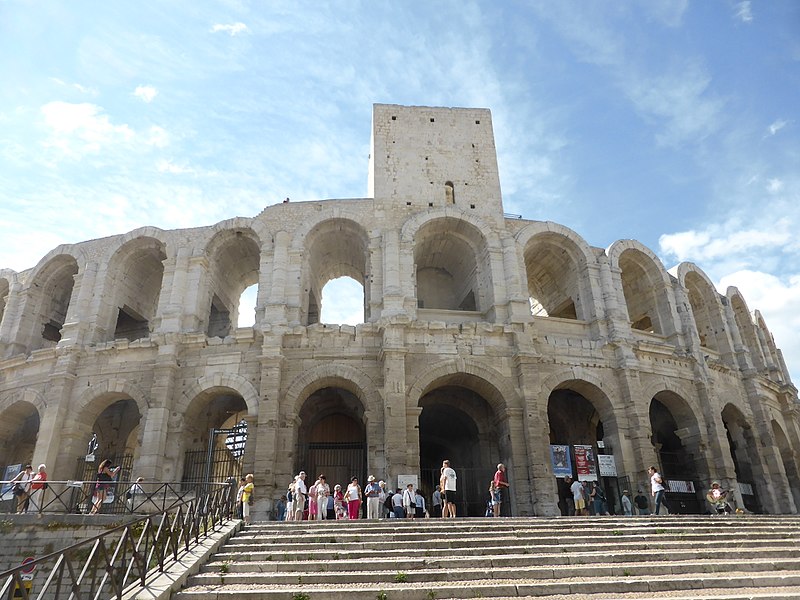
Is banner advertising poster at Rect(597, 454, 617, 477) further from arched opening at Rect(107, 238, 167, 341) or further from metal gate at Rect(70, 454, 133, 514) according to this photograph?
arched opening at Rect(107, 238, 167, 341)

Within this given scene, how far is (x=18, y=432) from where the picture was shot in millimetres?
19969

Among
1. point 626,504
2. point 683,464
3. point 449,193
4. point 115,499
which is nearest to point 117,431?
point 115,499

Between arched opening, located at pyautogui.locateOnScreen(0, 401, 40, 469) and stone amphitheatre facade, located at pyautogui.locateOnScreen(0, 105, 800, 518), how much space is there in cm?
8

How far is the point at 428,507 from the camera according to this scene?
58.1 feet

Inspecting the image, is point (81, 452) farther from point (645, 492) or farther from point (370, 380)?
point (645, 492)

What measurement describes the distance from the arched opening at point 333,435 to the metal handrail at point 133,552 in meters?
7.57

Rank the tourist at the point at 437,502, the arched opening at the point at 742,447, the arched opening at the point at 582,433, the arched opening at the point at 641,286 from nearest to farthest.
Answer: the tourist at the point at 437,502, the arched opening at the point at 582,433, the arched opening at the point at 742,447, the arched opening at the point at 641,286

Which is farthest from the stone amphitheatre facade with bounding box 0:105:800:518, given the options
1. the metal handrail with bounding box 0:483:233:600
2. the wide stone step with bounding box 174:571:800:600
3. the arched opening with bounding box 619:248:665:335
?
the wide stone step with bounding box 174:571:800:600

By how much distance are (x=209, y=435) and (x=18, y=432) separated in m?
7.55

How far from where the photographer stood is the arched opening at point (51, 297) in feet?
65.7

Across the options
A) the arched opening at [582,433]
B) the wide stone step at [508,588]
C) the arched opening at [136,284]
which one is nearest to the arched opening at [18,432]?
the arched opening at [136,284]

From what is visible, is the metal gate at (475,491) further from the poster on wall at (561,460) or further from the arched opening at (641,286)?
the arched opening at (641,286)

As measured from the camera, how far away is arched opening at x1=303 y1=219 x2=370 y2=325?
738 inches

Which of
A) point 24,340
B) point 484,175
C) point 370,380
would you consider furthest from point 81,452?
point 484,175
